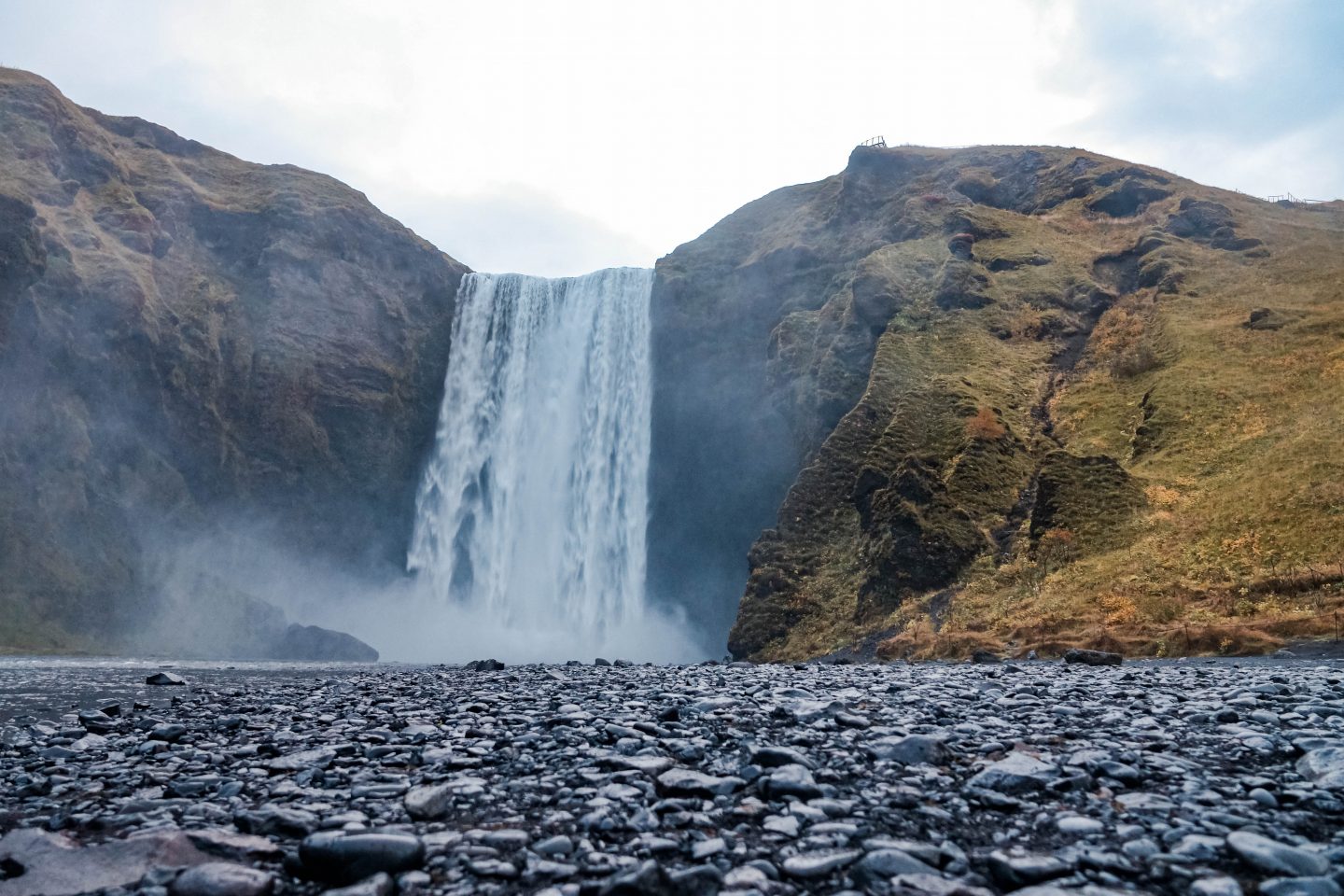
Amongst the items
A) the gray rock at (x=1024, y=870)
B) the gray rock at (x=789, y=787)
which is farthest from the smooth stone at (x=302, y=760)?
the gray rock at (x=1024, y=870)

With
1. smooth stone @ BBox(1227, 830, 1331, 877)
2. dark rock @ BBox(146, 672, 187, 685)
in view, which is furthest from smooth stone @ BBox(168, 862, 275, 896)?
dark rock @ BBox(146, 672, 187, 685)

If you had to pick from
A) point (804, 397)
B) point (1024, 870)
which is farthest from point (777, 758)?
point (804, 397)

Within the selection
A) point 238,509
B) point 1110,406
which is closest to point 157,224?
point 238,509

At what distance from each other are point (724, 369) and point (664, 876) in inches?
2289

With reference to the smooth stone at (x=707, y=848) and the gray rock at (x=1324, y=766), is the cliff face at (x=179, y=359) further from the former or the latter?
the gray rock at (x=1324, y=766)

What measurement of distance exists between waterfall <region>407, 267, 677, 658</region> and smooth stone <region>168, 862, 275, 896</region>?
51.1 metres

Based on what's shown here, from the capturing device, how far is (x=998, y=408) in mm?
38875

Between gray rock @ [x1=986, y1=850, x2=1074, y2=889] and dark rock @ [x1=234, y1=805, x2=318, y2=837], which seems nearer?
gray rock @ [x1=986, y1=850, x2=1074, y2=889]

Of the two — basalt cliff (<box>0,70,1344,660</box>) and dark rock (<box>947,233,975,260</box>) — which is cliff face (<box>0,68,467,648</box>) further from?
dark rock (<box>947,233,975,260</box>)

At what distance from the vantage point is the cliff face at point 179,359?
51.2 metres

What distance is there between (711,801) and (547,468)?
183 ft

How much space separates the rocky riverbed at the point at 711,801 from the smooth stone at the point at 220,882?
1cm

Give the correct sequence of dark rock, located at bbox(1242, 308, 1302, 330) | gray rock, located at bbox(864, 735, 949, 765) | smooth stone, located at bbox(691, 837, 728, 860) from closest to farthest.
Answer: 1. smooth stone, located at bbox(691, 837, 728, 860)
2. gray rock, located at bbox(864, 735, 949, 765)
3. dark rock, located at bbox(1242, 308, 1302, 330)

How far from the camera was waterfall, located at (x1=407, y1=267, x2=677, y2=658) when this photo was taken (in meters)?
56.0
